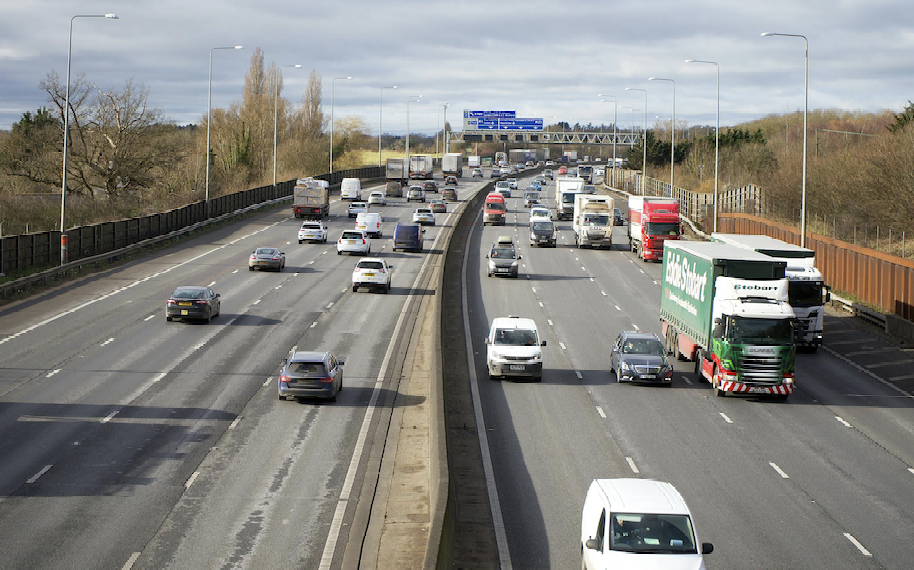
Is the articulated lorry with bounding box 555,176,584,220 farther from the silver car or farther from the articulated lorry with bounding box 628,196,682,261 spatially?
the silver car

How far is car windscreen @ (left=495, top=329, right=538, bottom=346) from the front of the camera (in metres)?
31.7

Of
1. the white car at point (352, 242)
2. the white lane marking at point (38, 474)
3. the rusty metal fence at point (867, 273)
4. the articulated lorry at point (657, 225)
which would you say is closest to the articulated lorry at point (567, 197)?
the articulated lorry at point (657, 225)

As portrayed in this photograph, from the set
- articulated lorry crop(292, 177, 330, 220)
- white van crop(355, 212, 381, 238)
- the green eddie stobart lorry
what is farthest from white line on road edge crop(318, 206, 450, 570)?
articulated lorry crop(292, 177, 330, 220)

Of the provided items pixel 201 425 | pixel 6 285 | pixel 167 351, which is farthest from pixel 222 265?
pixel 201 425

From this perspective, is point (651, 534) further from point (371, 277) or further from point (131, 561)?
point (371, 277)

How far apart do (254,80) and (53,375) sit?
4542 inches

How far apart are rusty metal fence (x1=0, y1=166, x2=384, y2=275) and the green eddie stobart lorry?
98.9 feet

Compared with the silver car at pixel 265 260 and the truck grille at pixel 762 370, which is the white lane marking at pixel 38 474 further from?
the silver car at pixel 265 260

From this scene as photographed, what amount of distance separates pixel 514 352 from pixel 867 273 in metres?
22.9

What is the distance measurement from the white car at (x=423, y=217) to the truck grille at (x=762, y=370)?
5144 cm

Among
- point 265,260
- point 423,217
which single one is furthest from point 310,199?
point 265,260

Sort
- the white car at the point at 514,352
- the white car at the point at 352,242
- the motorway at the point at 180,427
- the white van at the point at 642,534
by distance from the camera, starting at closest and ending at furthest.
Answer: the white van at the point at 642,534 → the motorway at the point at 180,427 → the white car at the point at 514,352 → the white car at the point at 352,242

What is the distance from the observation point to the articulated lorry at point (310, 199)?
8019 centimetres

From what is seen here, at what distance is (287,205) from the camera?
9438 cm
